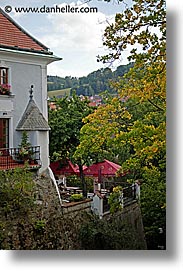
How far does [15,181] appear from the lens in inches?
124

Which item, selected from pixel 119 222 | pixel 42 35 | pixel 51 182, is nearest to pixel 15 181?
pixel 51 182

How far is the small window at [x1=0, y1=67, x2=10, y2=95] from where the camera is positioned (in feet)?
10.5

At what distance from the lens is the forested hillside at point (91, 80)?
320 centimetres

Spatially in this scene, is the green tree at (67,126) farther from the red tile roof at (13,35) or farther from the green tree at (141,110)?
the red tile roof at (13,35)

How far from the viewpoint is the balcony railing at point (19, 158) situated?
3.17 meters

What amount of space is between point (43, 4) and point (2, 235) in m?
1.45

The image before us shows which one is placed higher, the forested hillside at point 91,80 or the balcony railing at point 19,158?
the forested hillside at point 91,80

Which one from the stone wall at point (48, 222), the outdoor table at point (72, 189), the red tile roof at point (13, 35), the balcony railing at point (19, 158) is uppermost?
the red tile roof at point (13, 35)

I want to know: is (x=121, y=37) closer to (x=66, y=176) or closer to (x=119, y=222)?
(x=66, y=176)

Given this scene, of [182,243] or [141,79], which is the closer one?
[182,243]

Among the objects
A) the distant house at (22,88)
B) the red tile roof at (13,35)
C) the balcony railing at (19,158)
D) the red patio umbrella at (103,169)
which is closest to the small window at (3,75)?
the distant house at (22,88)

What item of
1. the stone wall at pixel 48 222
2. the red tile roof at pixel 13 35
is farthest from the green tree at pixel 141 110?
the red tile roof at pixel 13 35

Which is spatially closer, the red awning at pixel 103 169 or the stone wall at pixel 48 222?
the stone wall at pixel 48 222

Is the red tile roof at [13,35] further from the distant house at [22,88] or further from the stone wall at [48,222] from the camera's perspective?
the stone wall at [48,222]
